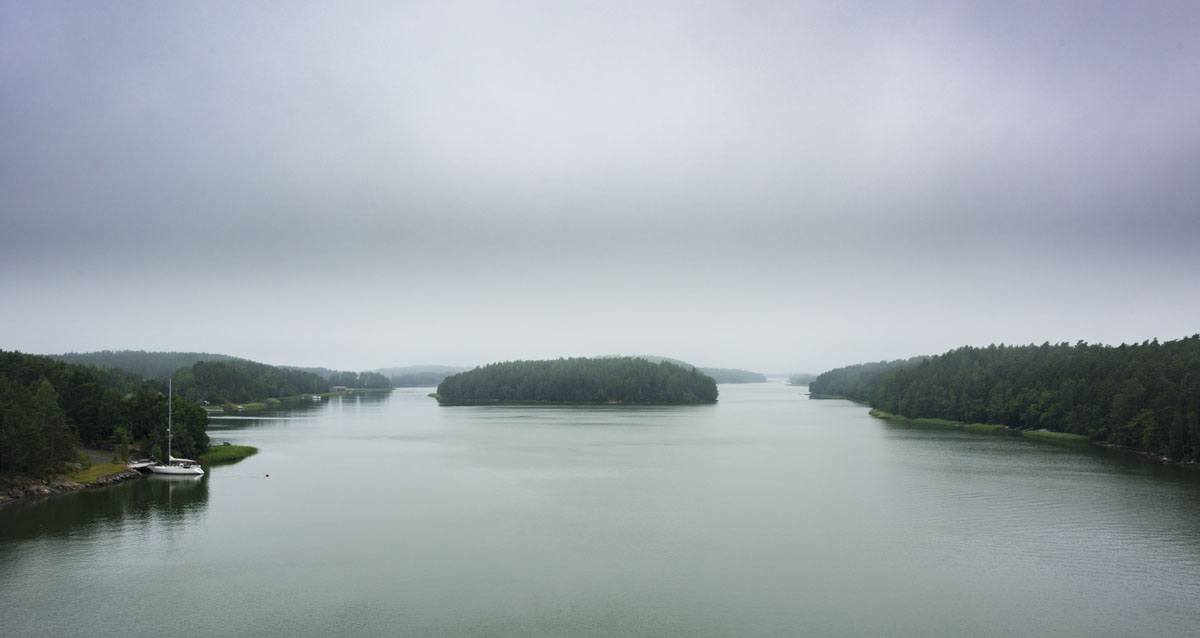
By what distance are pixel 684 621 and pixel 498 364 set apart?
108984 mm

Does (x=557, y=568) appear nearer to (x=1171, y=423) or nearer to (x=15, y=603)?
(x=15, y=603)

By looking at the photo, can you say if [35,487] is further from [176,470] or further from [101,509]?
[176,470]

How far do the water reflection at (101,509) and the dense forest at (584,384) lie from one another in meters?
73.9

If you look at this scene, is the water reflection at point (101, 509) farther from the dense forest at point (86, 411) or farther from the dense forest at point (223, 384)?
the dense forest at point (223, 384)

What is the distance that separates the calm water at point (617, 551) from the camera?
44.8 feet

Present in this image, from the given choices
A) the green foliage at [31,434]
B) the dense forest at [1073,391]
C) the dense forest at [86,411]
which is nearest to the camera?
the green foliage at [31,434]

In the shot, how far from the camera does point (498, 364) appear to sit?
121 meters

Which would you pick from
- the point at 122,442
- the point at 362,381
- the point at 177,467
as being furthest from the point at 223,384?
the point at 362,381

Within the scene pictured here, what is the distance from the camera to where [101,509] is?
76.6 feet

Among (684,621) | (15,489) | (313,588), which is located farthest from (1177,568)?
(15,489)

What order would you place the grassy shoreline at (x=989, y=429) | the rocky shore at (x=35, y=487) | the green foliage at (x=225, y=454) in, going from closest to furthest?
the rocky shore at (x=35, y=487), the green foliage at (x=225, y=454), the grassy shoreline at (x=989, y=429)

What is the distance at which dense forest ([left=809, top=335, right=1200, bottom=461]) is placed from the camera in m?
36.8

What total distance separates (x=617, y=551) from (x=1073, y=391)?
4134cm

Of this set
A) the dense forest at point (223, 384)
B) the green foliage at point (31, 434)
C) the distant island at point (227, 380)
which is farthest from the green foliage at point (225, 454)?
the dense forest at point (223, 384)
